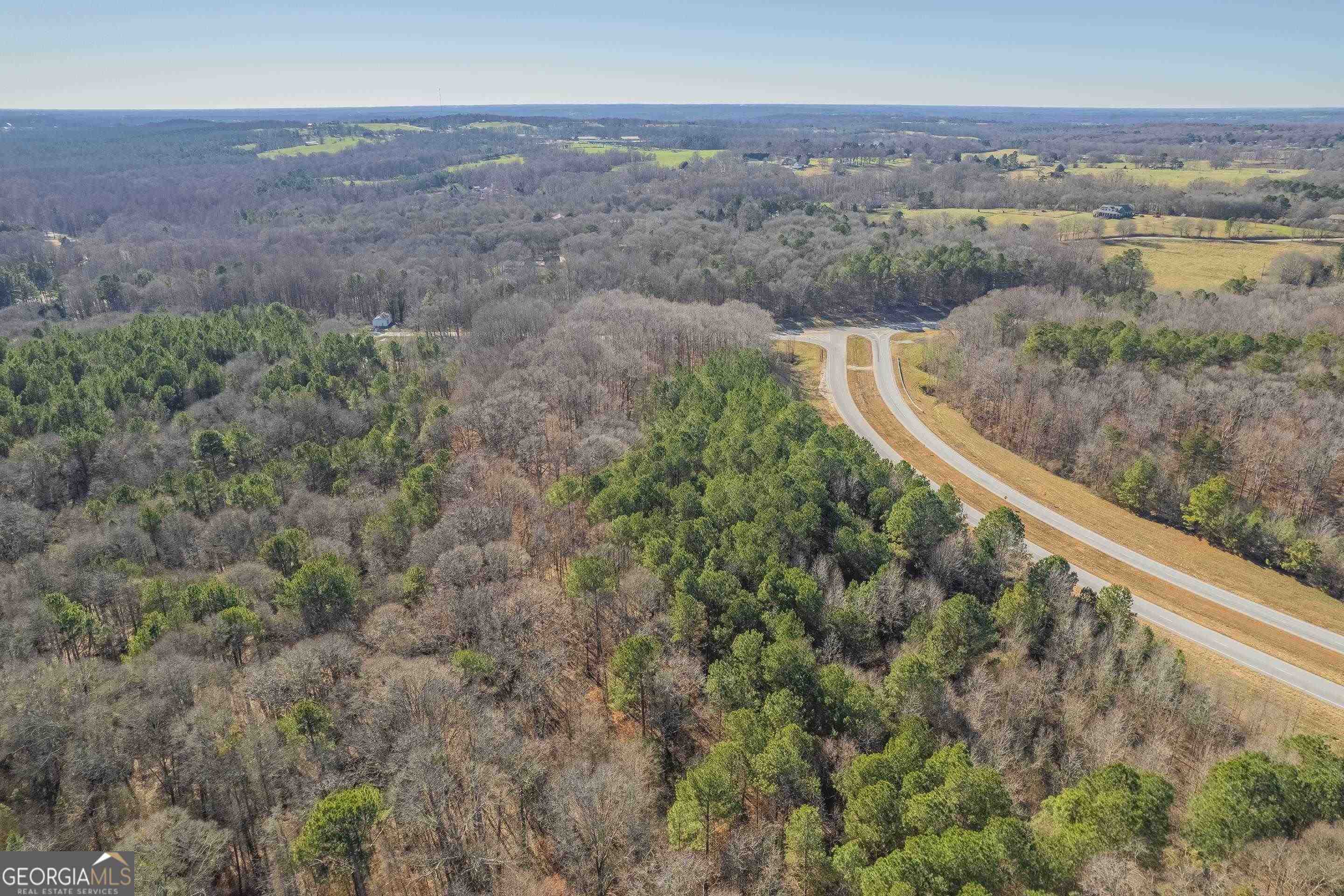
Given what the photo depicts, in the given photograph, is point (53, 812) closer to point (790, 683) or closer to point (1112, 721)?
point (790, 683)

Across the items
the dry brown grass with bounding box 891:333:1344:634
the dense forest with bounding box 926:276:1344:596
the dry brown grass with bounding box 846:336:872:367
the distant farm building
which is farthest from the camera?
the distant farm building

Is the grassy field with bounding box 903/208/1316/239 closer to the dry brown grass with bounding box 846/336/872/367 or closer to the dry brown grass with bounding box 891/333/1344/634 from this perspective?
the dry brown grass with bounding box 846/336/872/367

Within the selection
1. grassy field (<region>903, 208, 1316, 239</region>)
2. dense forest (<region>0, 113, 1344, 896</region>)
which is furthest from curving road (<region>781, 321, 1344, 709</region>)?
grassy field (<region>903, 208, 1316, 239</region>)

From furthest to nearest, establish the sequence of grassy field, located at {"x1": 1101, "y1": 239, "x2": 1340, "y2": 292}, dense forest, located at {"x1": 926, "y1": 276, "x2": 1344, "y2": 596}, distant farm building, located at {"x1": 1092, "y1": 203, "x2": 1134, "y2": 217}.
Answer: distant farm building, located at {"x1": 1092, "y1": 203, "x2": 1134, "y2": 217} < grassy field, located at {"x1": 1101, "y1": 239, "x2": 1340, "y2": 292} < dense forest, located at {"x1": 926, "y1": 276, "x2": 1344, "y2": 596}

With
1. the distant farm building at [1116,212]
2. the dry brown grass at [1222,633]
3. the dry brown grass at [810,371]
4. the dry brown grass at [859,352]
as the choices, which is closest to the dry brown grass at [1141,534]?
the dry brown grass at [1222,633]

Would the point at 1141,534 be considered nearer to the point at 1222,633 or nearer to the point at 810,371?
the point at 1222,633

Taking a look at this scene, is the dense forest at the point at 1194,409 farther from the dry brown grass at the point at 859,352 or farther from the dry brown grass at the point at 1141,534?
the dry brown grass at the point at 859,352
